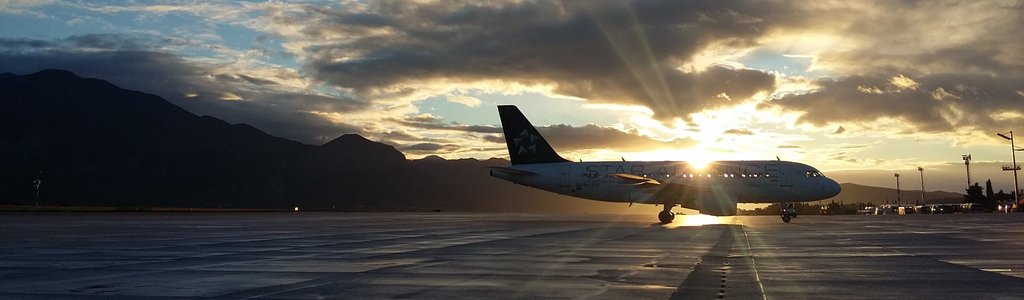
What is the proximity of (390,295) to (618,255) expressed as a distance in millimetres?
7722

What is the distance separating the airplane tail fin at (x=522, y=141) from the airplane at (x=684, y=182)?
808 mm

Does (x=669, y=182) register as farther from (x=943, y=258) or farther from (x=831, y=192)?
(x=943, y=258)

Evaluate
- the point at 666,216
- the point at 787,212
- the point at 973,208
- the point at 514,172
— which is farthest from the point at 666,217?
the point at 973,208

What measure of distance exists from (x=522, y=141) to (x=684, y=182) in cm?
1256

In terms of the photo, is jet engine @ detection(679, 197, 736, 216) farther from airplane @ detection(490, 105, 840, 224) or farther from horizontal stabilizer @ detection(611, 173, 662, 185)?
horizontal stabilizer @ detection(611, 173, 662, 185)

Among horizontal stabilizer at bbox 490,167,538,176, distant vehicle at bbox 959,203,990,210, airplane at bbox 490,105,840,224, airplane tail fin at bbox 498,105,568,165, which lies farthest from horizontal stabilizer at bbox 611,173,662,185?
distant vehicle at bbox 959,203,990,210

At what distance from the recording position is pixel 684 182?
47375 millimetres

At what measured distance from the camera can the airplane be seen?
153 ft

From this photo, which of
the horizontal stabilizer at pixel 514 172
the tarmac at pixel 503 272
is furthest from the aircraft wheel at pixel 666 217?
the tarmac at pixel 503 272

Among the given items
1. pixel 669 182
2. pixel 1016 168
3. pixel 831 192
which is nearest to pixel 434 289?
pixel 669 182

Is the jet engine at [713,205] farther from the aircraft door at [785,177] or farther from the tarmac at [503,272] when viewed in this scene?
the tarmac at [503,272]

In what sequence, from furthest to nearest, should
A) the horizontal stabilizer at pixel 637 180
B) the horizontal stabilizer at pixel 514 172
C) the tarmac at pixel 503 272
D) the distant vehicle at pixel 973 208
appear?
the distant vehicle at pixel 973 208, the horizontal stabilizer at pixel 514 172, the horizontal stabilizer at pixel 637 180, the tarmac at pixel 503 272

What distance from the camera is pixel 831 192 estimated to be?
50.0 metres

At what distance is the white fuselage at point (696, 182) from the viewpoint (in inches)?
1850
